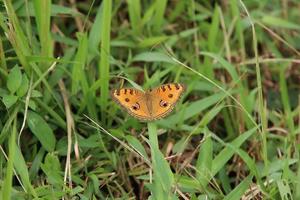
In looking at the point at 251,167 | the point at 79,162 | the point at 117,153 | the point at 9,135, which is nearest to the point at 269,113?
the point at 251,167

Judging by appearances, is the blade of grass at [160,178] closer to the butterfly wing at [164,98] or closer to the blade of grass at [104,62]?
the butterfly wing at [164,98]

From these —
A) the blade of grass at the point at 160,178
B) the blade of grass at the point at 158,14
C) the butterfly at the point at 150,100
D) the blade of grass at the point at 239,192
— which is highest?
the blade of grass at the point at 158,14

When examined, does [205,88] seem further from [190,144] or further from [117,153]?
[117,153]

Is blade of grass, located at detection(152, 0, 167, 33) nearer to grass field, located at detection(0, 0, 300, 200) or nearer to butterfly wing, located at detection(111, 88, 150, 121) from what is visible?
grass field, located at detection(0, 0, 300, 200)

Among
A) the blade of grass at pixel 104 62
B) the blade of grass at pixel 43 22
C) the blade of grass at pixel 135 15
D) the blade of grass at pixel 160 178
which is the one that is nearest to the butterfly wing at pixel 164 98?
the blade of grass at pixel 160 178

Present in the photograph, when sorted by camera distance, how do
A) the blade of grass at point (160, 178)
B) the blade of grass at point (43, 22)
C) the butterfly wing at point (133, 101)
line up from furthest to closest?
the blade of grass at point (43, 22) → the butterfly wing at point (133, 101) → the blade of grass at point (160, 178)

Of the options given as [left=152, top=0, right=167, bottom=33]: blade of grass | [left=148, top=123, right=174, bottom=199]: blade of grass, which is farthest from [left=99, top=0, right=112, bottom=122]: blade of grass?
[left=152, top=0, right=167, bottom=33]: blade of grass
